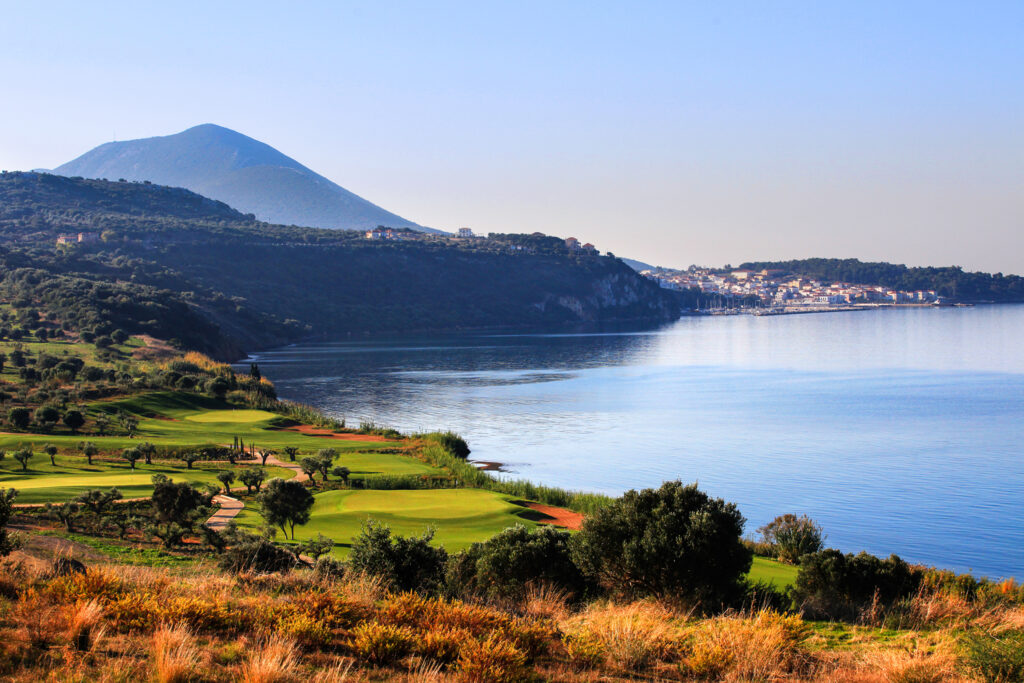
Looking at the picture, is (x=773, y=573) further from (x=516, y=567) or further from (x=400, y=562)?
(x=400, y=562)

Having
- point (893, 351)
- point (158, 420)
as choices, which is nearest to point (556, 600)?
Answer: point (158, 420)

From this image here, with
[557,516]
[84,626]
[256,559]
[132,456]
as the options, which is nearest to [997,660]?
[84,626]

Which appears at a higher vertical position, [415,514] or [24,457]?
[24,457]

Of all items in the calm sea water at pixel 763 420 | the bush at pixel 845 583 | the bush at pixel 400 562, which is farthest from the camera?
the calm sea water at pixel 763 420

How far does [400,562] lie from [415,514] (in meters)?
10.4

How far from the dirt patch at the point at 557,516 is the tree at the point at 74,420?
1823 cm

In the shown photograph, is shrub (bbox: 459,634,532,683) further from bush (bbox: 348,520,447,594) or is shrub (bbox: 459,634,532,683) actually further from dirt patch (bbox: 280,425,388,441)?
dirt patch (bbox: 280,425,388,441)

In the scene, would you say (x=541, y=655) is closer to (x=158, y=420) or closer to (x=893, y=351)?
(x=158, y=420)

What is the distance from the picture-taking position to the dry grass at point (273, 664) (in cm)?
602

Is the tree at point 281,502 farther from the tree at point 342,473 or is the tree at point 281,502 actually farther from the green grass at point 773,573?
the green grass at point 773,573

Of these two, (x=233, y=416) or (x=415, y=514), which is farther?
(x=233, y=416)

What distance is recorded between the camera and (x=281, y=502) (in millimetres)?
17453

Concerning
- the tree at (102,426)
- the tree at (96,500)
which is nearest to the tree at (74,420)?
the tree at (102,426)

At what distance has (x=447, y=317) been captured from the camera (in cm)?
15362
